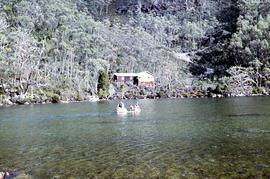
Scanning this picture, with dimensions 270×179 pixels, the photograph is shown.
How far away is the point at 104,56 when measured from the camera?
133m

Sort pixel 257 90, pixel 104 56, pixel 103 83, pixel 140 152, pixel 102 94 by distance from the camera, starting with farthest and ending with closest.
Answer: pixel 104 56 < pixel 257 90 < pixel 103 83 < pixel 102 94 < pixel 140 152

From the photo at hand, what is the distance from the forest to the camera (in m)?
90.3

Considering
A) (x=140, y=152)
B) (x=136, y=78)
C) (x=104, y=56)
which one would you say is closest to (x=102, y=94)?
(x=136, y=78)

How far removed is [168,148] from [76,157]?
6.90 metres

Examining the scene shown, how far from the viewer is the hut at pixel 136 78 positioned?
120875mm

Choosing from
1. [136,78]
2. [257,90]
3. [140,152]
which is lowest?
[140,152]

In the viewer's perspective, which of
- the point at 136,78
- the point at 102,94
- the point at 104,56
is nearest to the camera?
the point at 102,94

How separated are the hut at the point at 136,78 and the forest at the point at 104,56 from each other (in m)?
4.28

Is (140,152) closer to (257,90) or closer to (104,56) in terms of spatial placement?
(257,90)

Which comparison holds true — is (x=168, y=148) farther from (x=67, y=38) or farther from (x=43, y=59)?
(x=67, y=38)

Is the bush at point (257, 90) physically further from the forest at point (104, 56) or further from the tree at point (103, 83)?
the tree at point (103, 83)

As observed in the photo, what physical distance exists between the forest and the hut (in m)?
4.28

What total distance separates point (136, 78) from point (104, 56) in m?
21.6

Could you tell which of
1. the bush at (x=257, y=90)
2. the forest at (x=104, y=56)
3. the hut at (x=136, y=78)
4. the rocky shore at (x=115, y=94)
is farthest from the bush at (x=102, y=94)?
the bush at (x=257, y=90)
